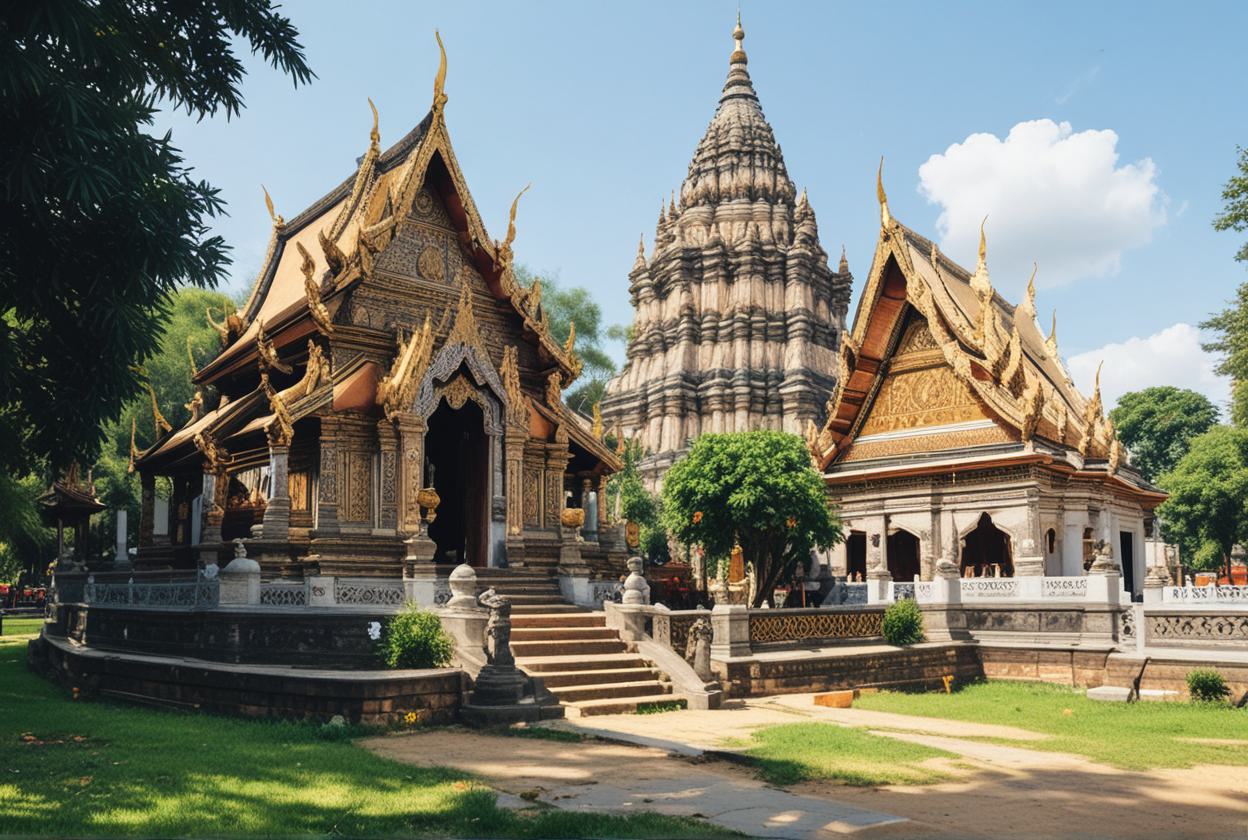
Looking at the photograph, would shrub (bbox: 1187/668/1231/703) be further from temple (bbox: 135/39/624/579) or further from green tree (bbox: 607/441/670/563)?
green tree (bbox: 607/441/670/563)

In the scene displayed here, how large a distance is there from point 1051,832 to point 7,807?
7017mm

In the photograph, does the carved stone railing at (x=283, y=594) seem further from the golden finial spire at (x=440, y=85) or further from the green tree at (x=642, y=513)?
the green tree at (x=642, y=513)

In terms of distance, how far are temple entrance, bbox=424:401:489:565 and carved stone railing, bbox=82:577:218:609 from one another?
4363 millimetres

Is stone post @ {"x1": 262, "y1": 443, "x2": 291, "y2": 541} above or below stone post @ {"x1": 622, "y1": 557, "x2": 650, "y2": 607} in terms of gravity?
above

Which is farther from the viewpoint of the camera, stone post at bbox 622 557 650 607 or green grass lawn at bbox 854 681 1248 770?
stone post at bbox 622 557 650 607

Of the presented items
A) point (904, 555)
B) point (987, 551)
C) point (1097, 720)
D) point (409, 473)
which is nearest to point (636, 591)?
point (409, 473)

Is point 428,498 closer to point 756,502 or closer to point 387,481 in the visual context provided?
point 387,481

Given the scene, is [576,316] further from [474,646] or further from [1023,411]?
[474,646]

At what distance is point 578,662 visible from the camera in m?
14.1

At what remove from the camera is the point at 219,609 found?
13.4 metres

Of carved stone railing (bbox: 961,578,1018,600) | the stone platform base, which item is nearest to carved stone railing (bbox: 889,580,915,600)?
carved stone railing (bbox: 961,578,1018,600)

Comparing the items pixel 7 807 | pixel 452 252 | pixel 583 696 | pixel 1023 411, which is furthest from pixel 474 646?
pixel 1023 411

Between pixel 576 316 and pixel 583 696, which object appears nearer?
pixel 583 696

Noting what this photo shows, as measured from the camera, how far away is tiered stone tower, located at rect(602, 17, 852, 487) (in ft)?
152
